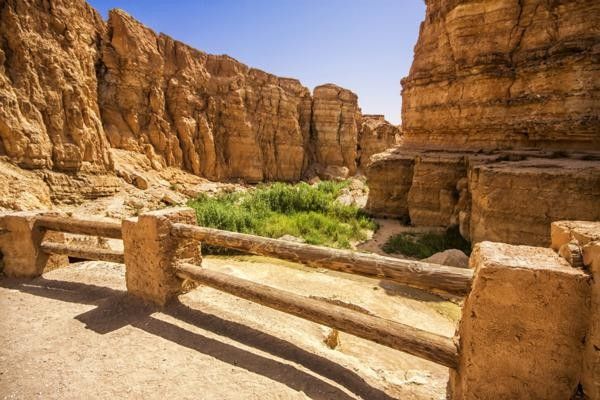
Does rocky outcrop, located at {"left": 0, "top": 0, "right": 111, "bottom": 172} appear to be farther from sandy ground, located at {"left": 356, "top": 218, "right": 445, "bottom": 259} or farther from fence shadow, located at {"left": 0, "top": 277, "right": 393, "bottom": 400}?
sandy ground, located at {"left": 356, "top": 218, "right": 445, "bottom": 259}

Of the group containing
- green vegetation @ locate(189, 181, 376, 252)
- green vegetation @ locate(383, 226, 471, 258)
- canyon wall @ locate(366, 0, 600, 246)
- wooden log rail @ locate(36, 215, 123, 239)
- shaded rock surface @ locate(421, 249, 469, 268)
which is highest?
canyon wall @ locate(366, 0, 600, 246)

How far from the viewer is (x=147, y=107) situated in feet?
66.5

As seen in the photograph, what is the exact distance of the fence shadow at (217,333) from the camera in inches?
98.2

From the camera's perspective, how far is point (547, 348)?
5.82 feet

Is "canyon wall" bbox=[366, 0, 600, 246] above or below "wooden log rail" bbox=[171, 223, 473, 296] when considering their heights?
above

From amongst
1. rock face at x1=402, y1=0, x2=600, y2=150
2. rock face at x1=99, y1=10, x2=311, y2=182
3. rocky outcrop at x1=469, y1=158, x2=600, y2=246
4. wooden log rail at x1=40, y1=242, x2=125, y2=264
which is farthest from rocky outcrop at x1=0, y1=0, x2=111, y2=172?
rocky outcrop at x1=469, y1=158, x2=600, y2=246

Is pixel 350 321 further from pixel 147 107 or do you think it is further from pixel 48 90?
pixel 147 107

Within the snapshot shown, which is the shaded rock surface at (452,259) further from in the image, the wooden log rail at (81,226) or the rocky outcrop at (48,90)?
the rocky outcrop at (48,90)

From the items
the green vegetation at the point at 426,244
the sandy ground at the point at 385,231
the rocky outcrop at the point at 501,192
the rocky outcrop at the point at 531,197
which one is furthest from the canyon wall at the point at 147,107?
the rocky outcrop at the point at 531,197

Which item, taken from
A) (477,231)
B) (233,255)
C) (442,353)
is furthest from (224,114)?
(442,353)

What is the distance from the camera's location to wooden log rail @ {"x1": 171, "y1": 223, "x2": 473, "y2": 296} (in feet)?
7.65

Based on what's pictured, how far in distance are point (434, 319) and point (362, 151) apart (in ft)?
102

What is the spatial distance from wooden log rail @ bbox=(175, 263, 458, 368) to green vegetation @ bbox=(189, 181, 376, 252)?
6.30 meters

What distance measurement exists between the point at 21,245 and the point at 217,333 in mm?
3811
